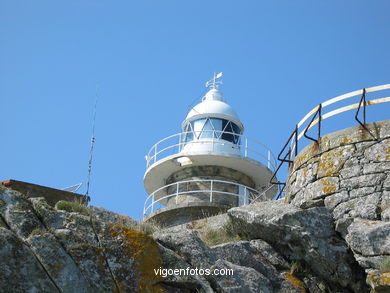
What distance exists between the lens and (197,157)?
790 inches

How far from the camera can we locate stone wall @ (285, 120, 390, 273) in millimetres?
10039

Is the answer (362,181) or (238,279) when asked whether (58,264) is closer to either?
(238,279)

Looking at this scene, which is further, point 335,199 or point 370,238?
point 335,199

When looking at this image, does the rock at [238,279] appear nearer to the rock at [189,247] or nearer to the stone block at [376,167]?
the rock at [189,247]

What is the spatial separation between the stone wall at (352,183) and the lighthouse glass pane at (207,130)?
8.96 metres

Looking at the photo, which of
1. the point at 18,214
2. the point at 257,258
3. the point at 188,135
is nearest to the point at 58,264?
the point at 18,214

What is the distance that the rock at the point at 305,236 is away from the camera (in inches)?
404

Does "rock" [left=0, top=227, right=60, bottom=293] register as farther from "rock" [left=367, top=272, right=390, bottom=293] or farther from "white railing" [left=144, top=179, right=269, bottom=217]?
"white railing" [left=144, top=179, right=269, bottom=217]

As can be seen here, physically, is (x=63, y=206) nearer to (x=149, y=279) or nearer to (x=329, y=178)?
(x=149, y=279)

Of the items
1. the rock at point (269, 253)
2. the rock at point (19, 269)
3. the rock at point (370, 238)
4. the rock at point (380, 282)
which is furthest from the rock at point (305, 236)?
the rock at point (19, 269)

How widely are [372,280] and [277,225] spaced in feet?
6.74

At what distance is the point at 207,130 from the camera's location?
21.8 m

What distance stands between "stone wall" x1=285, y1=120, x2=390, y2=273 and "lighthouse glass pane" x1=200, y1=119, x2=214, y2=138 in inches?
353

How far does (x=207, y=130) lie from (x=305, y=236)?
1139cm
